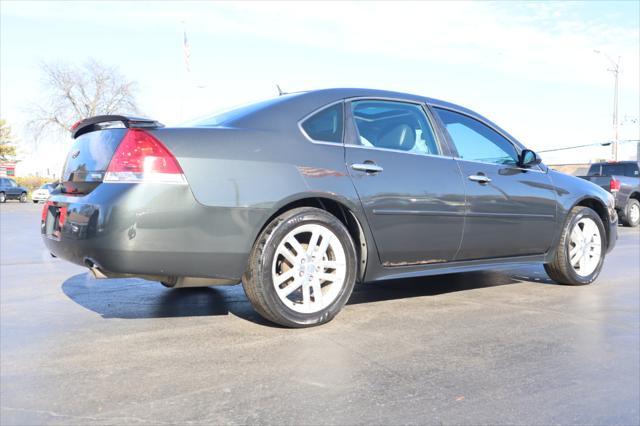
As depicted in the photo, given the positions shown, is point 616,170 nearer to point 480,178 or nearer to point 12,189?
point 480,178

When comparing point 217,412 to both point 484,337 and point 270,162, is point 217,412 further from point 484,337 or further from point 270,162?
point 484,337

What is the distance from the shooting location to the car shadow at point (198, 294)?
12.9ft

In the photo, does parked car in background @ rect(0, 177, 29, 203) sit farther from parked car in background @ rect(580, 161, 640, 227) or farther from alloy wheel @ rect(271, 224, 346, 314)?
alloy wheel @ rect(271, 224, 346, 314)

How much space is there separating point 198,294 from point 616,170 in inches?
539

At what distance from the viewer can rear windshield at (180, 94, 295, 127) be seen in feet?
11.5

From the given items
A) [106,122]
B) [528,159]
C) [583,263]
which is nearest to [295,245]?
[106,122]

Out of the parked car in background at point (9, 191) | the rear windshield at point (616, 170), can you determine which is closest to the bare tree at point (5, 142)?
the parked car in background at point (9, 191)

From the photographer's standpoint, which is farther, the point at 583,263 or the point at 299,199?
the point at 583,263

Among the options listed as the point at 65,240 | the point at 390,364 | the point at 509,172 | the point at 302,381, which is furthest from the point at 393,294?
the point at 65,240

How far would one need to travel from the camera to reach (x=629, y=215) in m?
14.2

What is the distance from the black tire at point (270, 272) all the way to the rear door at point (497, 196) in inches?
49.9

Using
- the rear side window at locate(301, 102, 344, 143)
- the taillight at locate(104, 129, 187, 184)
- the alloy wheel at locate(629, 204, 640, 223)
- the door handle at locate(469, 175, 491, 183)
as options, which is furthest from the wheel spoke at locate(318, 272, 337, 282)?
the alloy wheel at locate(629, 204, 640, 223)

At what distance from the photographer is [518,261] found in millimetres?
4715

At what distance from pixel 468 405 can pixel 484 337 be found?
1081mm
